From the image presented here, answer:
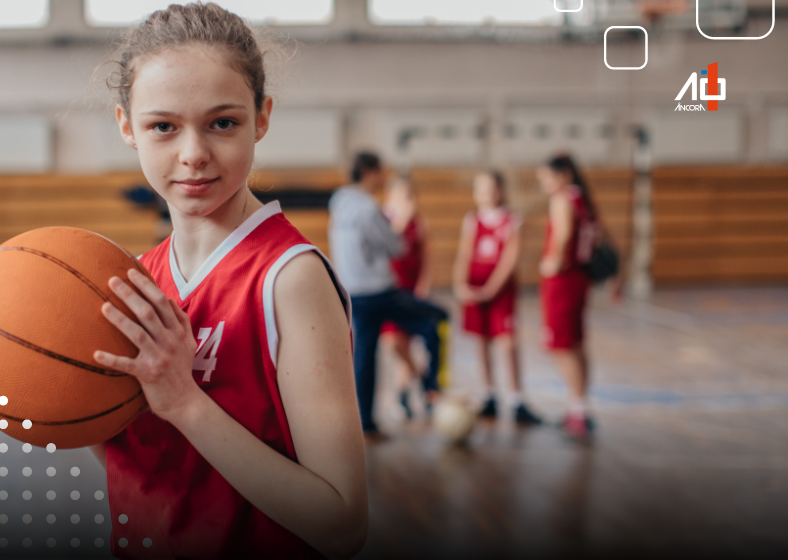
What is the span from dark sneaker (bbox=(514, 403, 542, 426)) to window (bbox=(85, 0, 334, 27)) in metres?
7.12

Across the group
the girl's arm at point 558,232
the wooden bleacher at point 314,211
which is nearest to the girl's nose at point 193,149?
the girl's arm at point 558,232

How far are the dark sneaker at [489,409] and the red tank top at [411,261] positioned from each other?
0.95 m

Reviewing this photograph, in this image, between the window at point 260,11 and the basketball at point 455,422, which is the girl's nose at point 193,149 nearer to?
the basketball at point 455,422

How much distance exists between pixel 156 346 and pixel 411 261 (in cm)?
401

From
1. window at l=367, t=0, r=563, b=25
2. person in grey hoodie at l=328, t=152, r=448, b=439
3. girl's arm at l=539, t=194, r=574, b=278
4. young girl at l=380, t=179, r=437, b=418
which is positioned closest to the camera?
person in grey hoodie at l=328, t=152, r=448, b=439

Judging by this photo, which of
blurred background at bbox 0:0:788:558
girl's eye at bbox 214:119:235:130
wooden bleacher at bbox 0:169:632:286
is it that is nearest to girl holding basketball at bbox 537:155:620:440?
girl's eye at bbox 214:119:235:130

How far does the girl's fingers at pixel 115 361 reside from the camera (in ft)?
2.06

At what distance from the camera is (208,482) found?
0.77 m

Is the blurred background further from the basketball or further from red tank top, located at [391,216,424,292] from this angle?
the basketball

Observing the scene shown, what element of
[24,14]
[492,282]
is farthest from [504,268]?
[24,14]

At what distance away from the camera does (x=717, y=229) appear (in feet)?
36.4

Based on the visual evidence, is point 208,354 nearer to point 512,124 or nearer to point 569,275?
point 569,275

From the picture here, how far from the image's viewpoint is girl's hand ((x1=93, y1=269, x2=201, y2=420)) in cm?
63

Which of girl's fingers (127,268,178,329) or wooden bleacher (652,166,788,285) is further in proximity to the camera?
wooden bleacher (652,166,788,285)
